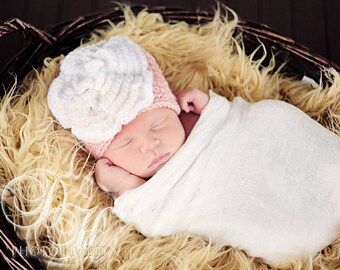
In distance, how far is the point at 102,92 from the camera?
1180mm

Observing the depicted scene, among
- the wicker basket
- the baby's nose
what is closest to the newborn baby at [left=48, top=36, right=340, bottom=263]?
the baby's nose

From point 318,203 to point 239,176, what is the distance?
16 centimetres

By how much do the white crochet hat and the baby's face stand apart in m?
0.02

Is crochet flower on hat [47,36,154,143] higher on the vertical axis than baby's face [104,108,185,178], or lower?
higher

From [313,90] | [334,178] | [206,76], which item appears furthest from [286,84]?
[334,178]

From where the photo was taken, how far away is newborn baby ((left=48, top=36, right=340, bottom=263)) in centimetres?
117

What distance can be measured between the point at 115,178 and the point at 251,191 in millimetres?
265

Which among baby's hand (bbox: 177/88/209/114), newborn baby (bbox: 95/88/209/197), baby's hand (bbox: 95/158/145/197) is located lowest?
baby's hand (bbox: 95/158/145/197)

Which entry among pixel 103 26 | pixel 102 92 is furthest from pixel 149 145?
pixel 103 26

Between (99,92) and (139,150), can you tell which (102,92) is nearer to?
(99,92)

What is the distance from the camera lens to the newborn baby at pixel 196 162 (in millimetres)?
1165

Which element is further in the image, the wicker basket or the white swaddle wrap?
the wicker basket

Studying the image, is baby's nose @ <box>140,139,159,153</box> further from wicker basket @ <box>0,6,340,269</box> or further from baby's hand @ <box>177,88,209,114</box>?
Answer: wicker basket @ <box>0,6,340,269</box>

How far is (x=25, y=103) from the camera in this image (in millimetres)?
1321
